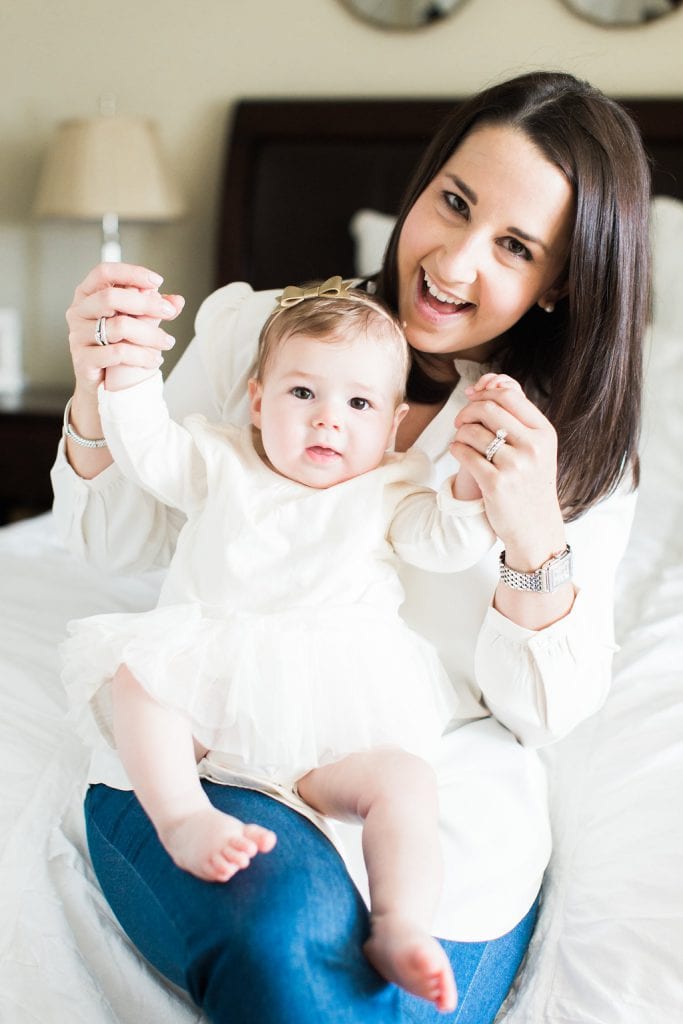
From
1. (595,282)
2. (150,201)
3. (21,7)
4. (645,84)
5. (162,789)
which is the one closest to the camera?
(162,789)

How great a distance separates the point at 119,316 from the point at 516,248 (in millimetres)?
487

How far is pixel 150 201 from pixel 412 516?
82.2 inches

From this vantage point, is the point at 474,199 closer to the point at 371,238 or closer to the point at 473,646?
the point at 473,646

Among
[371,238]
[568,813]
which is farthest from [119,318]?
[371,238]

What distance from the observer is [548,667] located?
110 centimetres

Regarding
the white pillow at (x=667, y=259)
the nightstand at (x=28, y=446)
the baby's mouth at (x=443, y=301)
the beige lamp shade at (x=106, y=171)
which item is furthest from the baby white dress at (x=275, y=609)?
the beige lamp shade at (x=106, y=171)

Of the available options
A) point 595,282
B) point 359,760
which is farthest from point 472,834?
point 595,282

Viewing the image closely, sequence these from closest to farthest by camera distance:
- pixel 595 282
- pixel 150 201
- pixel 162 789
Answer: pixel 162 789, pixel 595 282, pixel 150 201

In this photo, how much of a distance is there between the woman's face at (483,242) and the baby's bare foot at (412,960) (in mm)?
684

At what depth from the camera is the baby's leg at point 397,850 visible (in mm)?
804

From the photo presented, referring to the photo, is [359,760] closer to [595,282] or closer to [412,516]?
[412,516]

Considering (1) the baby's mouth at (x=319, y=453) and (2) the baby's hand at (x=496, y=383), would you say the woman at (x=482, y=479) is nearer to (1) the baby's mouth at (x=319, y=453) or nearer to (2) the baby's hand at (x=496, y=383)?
(2) the baby's hand at (x=496, y=383)

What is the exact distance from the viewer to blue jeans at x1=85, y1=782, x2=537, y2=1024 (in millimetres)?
811

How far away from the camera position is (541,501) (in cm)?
106
